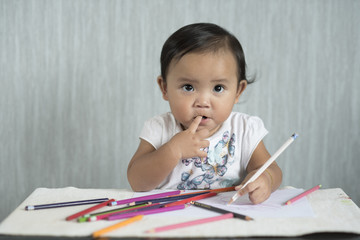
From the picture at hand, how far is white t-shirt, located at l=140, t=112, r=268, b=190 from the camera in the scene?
3.18ft

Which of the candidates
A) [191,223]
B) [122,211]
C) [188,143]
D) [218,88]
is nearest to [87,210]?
[122,211]

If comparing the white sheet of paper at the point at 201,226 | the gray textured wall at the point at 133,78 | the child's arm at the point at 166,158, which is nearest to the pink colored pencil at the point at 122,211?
the white sheet of paper at the point at 201,226

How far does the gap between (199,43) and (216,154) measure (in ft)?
0.94

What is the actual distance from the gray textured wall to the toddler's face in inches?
17.1

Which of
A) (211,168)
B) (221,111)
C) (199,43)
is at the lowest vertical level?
(211,168)

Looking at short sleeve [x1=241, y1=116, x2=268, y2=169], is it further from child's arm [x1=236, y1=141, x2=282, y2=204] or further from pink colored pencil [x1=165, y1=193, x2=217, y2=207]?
pink colored pencil [x1=165, y1=193, x2=217, y2=207]

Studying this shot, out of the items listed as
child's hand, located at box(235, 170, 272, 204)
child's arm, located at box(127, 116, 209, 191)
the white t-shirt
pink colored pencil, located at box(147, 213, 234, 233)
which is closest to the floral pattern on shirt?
the white t-shirt

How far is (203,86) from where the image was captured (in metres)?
0.85

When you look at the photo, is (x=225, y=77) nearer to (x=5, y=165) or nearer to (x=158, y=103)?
(x=158, y=103)

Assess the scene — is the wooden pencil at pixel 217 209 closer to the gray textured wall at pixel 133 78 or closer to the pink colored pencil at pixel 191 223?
the pink colored pencil at pixel 191 223

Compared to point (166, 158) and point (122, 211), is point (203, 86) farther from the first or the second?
point (122, 211)

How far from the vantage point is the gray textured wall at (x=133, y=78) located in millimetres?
1285

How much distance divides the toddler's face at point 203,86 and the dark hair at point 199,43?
0.02 meters

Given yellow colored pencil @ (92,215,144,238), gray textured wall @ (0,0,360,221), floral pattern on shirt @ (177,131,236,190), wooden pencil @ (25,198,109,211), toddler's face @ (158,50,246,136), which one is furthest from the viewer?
gray textured wall @ (0,0,360,221)
